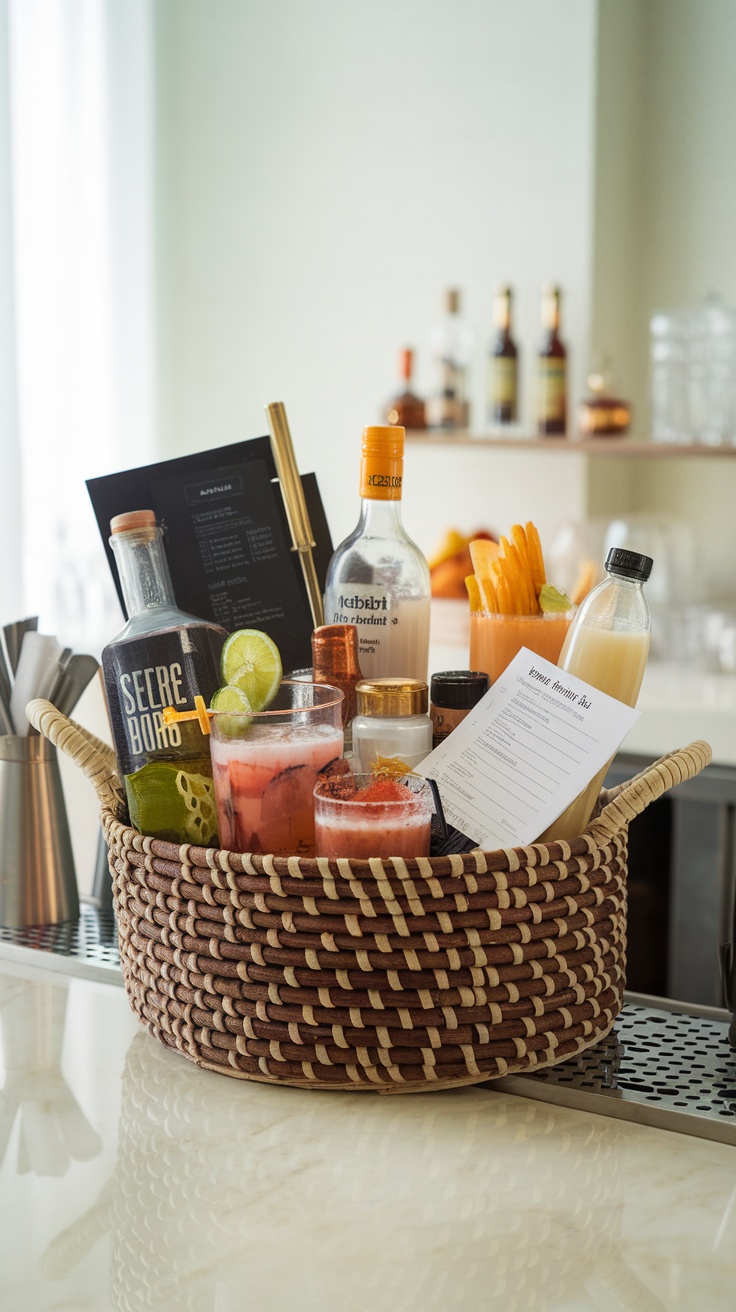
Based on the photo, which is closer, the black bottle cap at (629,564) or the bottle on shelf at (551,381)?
the black bottle cap at (629,564)

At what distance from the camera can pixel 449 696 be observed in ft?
2.78

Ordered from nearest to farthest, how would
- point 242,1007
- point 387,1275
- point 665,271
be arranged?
point 387,1275 < point 242,1007 < point 665,271

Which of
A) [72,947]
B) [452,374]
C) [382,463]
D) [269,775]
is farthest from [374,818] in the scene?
[452,374]

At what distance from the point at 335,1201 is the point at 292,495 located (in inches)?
21.2

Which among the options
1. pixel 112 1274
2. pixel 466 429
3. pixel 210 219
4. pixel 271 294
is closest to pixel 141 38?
pixel 210 219

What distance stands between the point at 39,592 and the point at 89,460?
364mm

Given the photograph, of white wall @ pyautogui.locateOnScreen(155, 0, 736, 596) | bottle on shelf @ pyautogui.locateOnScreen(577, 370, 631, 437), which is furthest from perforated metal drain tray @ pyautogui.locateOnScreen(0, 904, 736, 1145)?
white wall @ pyautogui.locateOnScreen(155, 0, 736, 596)

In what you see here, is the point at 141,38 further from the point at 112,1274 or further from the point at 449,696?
the point at 112,1274

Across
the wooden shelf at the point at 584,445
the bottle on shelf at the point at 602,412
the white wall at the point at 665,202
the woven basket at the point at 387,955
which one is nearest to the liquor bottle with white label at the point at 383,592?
the woven basket at the point at 387,955

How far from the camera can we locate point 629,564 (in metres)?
0.80

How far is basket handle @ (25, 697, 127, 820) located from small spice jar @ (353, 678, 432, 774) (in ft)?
0.59

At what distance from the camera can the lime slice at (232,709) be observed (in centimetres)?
78

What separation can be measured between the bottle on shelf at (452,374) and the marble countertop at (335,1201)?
2.19 meters

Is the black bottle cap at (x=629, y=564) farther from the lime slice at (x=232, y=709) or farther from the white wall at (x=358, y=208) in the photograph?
the white wall at (x=358, y=208)
